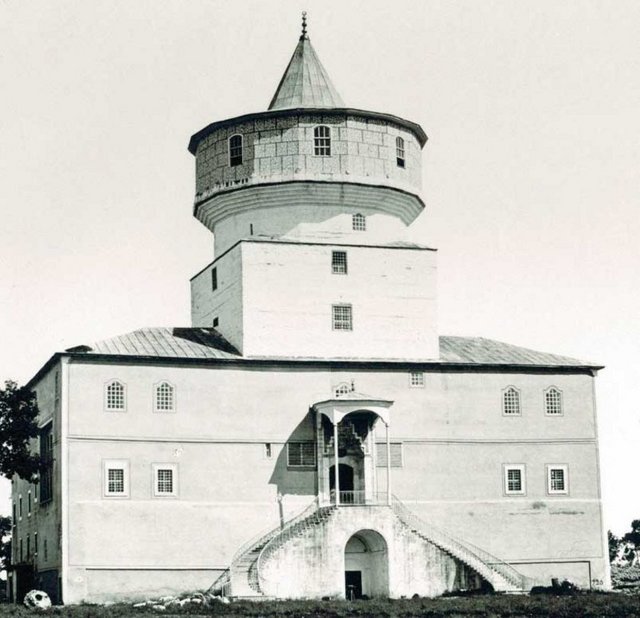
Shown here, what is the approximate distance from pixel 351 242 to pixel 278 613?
58.6 ft

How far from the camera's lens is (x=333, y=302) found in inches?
2331

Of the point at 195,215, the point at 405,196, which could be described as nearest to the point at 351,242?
the point at 405,196

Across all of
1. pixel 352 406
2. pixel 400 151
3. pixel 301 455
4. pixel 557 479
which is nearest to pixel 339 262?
pixel 400 151

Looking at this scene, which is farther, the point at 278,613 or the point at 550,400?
the point at 550,400

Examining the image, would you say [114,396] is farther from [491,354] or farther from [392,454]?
[491,354]

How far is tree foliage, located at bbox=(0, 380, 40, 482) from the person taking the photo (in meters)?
57.5

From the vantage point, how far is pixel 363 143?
60.3 metres

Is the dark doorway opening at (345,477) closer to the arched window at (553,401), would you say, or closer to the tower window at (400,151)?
the arched window at (553,401)

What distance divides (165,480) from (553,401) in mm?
15885

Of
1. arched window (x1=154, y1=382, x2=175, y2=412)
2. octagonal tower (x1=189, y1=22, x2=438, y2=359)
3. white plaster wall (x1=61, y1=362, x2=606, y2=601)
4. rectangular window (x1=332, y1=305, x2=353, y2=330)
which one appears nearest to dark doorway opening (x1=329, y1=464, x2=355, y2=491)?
white plaster wall (x1=61, y1=362, x2=606, y2=601)

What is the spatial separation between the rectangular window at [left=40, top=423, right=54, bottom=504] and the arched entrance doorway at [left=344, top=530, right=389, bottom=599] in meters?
11.2

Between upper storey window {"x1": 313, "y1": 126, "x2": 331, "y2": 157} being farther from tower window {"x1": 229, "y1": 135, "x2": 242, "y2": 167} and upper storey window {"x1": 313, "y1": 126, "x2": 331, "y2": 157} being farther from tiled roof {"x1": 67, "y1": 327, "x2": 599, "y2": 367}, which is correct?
tiled roof {"x1": 67, "y1": 327, "x2": 599, "y2": 367}

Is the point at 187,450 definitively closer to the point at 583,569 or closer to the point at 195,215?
the point at 195,215

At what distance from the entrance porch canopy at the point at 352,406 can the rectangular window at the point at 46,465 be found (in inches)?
400
